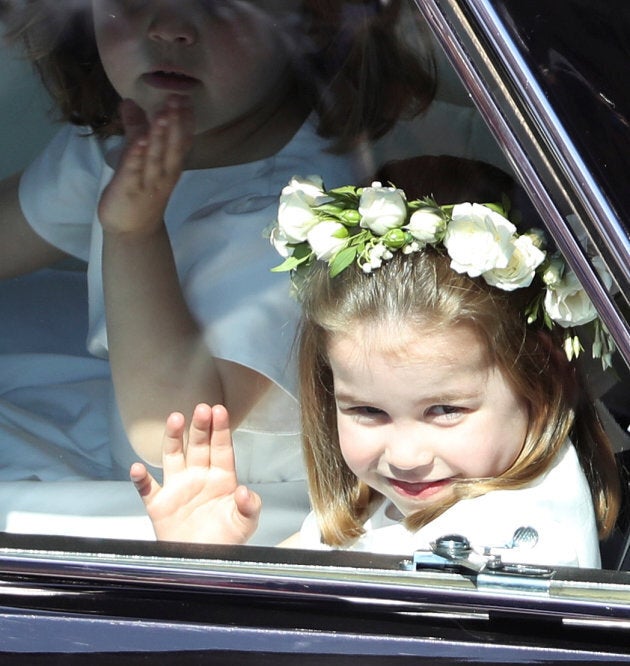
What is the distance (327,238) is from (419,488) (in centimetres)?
35

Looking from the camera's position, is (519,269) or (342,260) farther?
(342,260)

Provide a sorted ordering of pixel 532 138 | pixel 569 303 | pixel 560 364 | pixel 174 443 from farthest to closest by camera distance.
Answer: pixel 174 443 < pixel 560 364 < pixel 569 303 < pixel 532 138

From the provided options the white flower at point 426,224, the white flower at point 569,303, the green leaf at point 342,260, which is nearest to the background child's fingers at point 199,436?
the green leaf at point 342,260

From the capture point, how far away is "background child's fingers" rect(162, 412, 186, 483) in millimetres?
1593

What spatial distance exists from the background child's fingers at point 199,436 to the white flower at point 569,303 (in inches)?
18.0

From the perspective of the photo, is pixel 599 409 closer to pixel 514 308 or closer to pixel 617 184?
pixel 514 308

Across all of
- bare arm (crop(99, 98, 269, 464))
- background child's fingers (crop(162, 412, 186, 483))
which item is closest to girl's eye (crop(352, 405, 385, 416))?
bare arm (crop(99, 98, 269, 464))

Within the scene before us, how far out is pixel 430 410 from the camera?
1566mm

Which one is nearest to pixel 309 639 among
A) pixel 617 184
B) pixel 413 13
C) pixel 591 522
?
pixel 591 522

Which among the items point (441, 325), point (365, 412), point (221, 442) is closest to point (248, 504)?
point (221, 442)

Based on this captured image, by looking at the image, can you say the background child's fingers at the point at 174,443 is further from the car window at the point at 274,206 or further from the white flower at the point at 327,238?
the white flower at the point at 327,238

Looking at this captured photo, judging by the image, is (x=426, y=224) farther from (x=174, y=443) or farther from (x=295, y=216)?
(x=174, y=443)

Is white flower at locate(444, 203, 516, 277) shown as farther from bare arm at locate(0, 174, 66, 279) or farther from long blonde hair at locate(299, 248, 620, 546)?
bare arm at locate(0, 174, 66, 279)

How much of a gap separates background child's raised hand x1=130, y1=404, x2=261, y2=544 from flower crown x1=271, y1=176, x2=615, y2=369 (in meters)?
0.23
